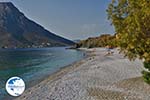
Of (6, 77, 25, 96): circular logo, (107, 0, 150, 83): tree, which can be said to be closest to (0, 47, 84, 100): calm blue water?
(107, 0, 150, 83): tree

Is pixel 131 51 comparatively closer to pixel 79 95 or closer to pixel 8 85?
pixel 79 95

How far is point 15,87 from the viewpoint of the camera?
7.89m

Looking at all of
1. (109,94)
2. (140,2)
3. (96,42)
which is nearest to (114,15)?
(140,2)

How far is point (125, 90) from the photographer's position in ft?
61.7

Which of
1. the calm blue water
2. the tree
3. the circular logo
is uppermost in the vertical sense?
the tree

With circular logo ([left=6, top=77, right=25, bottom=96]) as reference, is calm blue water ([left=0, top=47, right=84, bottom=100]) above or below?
below

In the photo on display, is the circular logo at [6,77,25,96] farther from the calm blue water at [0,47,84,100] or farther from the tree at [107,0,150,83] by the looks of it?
the calm blue water at [0,47,84,100]

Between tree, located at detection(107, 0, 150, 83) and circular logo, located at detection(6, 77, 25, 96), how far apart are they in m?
7.54

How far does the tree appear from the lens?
13.7m

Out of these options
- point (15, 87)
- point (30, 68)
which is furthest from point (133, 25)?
point (30, 68)

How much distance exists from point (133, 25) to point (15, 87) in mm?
8031

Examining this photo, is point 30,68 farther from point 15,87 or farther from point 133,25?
point 15,87

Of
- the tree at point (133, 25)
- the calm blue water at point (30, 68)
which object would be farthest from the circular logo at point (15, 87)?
the calm blue water at point (30, 68)

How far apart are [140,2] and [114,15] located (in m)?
3.70
